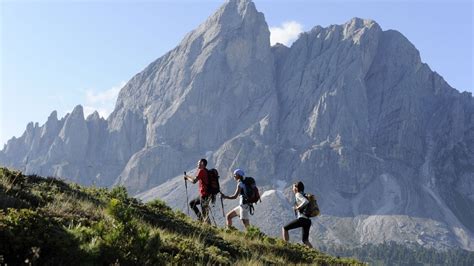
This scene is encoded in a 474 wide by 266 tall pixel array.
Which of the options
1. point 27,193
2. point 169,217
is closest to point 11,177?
point 27,193

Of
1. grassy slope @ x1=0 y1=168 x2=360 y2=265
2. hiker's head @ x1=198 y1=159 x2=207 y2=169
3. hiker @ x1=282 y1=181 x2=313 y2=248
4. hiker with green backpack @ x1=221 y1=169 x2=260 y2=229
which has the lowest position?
grassy slope @ x1=0 y1=168 x2=360 y2=265

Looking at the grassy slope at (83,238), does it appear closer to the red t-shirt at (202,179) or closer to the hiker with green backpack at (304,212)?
the hiker with green backpack at (304,212)

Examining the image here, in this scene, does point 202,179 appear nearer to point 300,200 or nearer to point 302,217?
point 300,200

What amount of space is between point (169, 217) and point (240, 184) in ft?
14.1

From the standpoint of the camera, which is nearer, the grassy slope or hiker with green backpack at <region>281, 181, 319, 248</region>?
the grassy slope

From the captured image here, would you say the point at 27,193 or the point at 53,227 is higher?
the point at 27,193

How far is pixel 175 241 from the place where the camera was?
9.44 metres

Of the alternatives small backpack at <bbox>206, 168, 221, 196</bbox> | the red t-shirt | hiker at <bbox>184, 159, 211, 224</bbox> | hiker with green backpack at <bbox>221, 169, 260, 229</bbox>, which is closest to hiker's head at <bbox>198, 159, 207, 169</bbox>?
hiker at <bbox>184, 159, 211, 224</bbox>

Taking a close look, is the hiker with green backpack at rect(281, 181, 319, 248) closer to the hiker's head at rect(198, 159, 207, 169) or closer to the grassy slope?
the hiker's head at rect(198, 159, 207, 169)

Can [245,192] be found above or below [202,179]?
below

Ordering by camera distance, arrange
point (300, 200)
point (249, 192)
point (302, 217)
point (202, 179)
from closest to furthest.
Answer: point (302, 217) < point (300, 200) < point (202, 179) < point (249, 192)

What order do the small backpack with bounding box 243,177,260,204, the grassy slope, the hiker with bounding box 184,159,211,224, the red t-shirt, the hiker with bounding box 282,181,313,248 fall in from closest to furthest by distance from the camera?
the grassy slope
the hiker with bounding box 282,181,313,248
the hiker with bounding box 184,159,211,224
the red t-shirt
the small backpack with bounding box 243,177,260,204

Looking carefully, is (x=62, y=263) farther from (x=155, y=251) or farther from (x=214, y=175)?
(x=214, y=175)

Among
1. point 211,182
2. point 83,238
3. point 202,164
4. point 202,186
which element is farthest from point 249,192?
point 83,238
